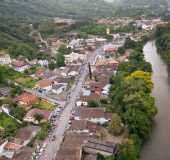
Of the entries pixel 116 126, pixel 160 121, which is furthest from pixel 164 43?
pixel 116 126

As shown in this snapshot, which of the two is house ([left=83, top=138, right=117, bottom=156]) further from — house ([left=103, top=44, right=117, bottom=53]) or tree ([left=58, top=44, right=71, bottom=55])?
house ([left=103, top=44, right=117, bottom=53])

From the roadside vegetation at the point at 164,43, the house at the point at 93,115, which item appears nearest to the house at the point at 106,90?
the house at the point at 93,115

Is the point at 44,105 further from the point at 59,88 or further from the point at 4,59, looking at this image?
the point at 4,59

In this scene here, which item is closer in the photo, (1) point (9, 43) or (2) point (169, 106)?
(2) point (169, 106)

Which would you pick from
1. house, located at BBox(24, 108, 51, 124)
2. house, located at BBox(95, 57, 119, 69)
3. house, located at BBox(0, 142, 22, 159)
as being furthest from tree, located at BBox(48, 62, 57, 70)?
house, located at BBox(0, 142, 22, 159)

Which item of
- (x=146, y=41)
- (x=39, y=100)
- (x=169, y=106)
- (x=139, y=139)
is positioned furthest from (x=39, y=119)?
(x=146, y=41)

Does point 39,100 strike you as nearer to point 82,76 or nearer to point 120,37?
point 82,76

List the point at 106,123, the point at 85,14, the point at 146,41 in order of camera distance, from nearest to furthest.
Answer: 1. the point at 106,123
2. the point at 146,41
3. the point at 85,14
